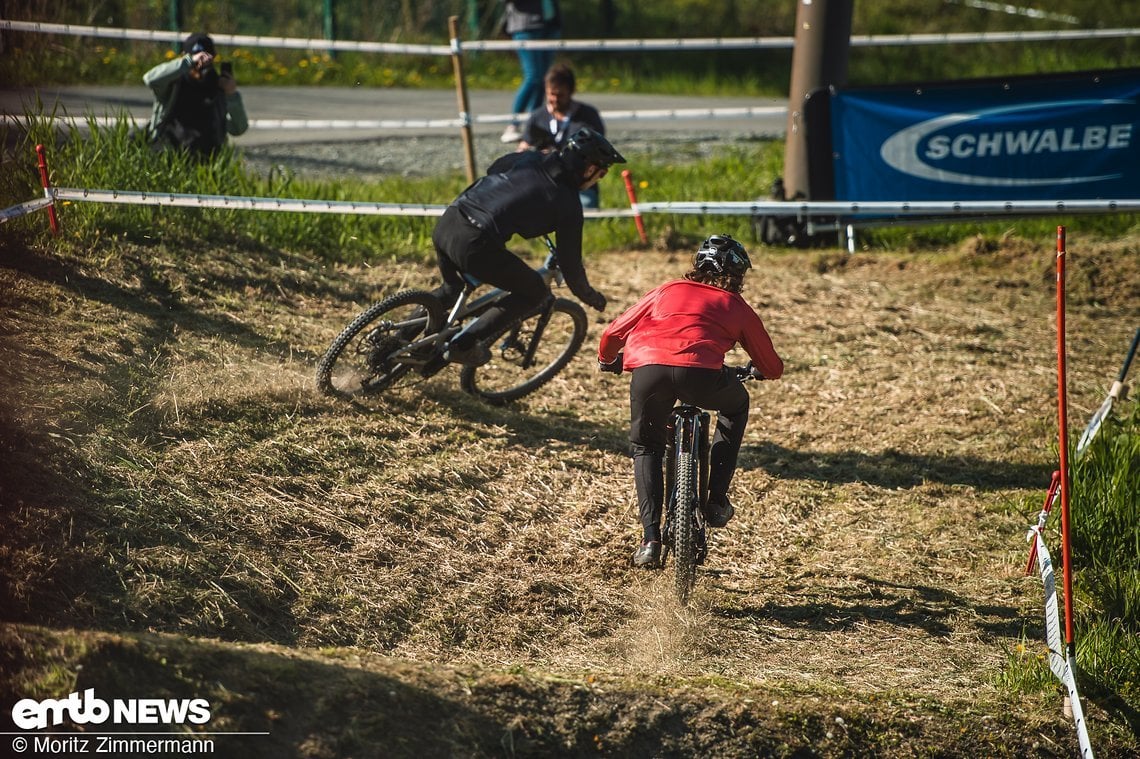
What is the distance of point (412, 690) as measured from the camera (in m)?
4.41

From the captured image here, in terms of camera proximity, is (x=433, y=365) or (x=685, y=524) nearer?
(x=685, y=524)

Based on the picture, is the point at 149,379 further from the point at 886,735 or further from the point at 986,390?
the point at 986,390

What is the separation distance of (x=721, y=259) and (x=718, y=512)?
128cm

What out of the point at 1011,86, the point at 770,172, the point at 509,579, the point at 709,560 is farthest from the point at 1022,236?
the point at 509,579

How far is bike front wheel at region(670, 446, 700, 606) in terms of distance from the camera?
5.47 meters

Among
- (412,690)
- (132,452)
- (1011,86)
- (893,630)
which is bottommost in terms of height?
(893,630)

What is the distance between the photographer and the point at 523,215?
22.1ft

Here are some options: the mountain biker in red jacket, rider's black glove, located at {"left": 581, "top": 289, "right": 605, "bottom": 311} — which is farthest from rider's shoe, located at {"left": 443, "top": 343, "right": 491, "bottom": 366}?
the mountain biker in red jacket

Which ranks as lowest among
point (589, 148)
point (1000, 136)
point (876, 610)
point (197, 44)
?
point (876, 610)

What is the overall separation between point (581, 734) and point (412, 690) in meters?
0.66

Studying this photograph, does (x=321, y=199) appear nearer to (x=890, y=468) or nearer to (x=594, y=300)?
(x=594, y=300)

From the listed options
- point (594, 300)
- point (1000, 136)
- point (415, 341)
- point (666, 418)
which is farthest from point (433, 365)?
point (1000, 136)

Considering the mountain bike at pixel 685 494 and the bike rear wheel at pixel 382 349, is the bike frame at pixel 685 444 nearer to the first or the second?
the mountain bike at pixel 685 494

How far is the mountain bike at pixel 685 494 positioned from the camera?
549cm
